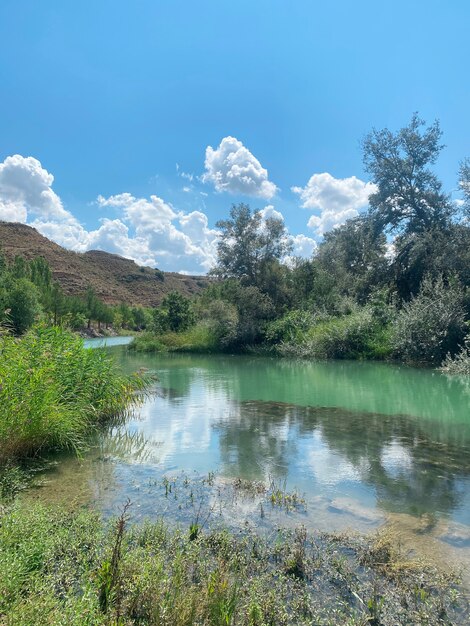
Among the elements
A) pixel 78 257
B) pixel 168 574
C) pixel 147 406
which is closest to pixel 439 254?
pixel 147 406

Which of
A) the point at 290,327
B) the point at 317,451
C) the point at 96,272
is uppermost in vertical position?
the point at 96,272

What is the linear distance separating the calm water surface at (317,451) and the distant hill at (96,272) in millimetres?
76424

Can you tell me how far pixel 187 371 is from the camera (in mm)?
21219

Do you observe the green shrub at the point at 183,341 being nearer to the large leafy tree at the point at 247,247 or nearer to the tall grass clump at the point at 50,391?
the large leafy tree at the point at 247,247

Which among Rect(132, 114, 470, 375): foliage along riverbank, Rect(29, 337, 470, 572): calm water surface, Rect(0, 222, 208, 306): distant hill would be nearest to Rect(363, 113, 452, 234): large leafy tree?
Rect(132, 114, 470, 375): foliage along riverbank

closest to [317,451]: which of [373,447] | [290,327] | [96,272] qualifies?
[373,447]

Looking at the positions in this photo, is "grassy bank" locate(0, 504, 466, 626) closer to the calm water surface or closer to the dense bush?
the calm water surface

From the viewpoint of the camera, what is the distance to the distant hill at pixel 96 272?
90.4 m

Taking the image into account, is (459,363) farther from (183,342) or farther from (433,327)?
(183,342)

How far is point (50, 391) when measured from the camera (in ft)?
21.8

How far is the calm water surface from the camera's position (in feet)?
17.6

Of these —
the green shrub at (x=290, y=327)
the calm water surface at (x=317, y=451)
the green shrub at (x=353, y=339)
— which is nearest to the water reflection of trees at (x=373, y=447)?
the calm water surface at (x=317, y=451)

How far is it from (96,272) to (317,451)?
105486 mm

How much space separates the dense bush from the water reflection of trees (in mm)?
11669
